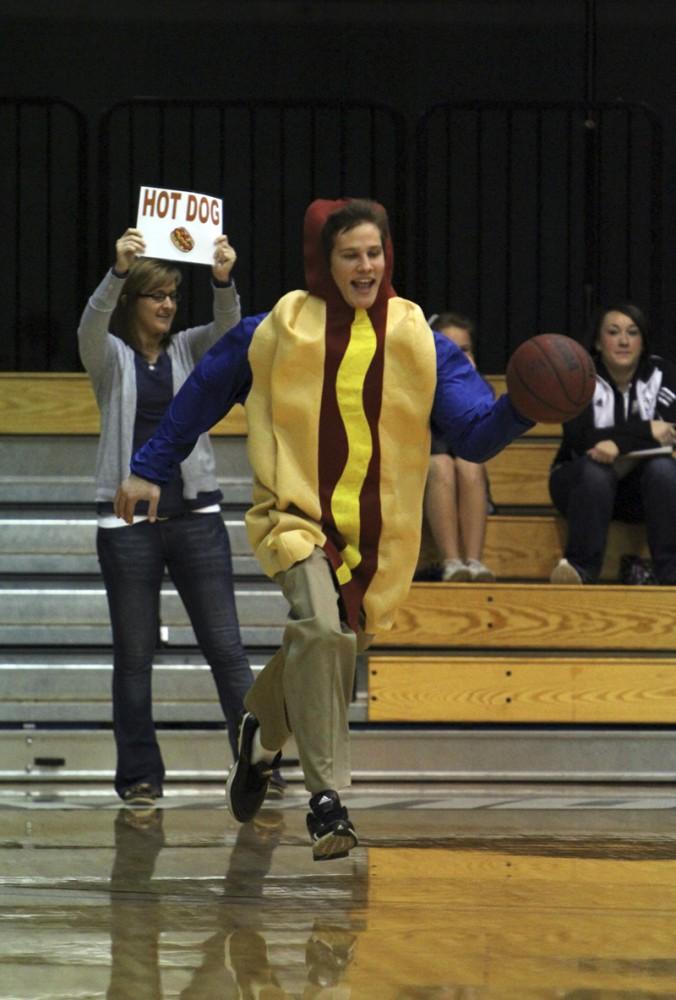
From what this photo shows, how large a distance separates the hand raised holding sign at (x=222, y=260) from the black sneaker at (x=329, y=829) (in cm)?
201

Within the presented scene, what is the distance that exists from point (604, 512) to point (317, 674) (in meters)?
2.63

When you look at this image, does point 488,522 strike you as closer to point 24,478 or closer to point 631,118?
point 24,478

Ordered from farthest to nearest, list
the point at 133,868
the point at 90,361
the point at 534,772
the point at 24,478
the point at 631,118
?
the point at 631,118 → the point at 24,478 → the point at 534,772 → the point at 90,361 → the point at 133,868

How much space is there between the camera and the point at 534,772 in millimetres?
6078

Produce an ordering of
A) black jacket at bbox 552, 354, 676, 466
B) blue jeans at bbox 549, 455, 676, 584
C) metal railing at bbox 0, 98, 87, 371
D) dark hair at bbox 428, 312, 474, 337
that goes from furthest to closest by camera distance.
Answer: metal railing at bbox 0, 98, 87, 371, dark hair at bbox 428, 312, 474, 337, black jacket at bbox 552, 354, 676, 466, blue jeans at bbox 549, 455, 676, 584

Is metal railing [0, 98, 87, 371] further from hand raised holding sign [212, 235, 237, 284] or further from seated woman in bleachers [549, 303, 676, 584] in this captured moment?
hand raised holding sign [212, 235, 237, 284]

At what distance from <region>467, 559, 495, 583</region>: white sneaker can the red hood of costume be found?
2211 millimetres

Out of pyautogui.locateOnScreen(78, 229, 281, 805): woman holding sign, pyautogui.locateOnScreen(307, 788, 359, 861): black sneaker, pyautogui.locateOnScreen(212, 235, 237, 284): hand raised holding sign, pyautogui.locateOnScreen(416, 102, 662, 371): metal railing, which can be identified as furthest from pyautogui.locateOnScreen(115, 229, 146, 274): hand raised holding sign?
pyautogui.locateOnScreen(416, 102, 662, 371): metal railing

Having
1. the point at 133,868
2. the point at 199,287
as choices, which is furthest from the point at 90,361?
the point at 199,287

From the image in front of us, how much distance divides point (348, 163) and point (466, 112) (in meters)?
0.66

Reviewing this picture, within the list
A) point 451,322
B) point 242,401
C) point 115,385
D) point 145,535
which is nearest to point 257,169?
point 451,322

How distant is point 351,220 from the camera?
4.25m

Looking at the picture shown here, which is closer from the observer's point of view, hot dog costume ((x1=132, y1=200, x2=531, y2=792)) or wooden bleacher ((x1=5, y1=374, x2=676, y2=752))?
hot dog costume ((x1=132, y1=200, x2=531, y2=792))

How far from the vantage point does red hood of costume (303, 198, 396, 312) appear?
14.1ft
